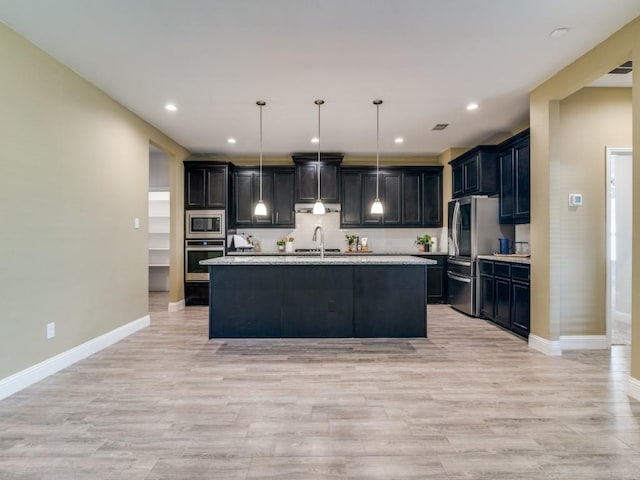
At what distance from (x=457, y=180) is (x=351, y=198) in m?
1.88

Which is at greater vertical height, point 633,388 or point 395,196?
point 395,196

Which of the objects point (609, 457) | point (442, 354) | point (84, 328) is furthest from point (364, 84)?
point (84, 328)

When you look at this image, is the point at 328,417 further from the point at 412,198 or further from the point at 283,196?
the point at 412,198

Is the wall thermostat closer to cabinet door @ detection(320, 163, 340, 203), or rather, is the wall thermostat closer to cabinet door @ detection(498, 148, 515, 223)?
cabinet door @ detection(498, 148, 515, 223)

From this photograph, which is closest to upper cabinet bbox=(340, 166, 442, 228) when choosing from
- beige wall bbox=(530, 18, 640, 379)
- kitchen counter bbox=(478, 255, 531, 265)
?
kitchen counter bbox=(478, 255, 531, 265)

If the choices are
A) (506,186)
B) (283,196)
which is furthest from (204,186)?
(506,186)

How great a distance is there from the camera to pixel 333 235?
A: 696 cm

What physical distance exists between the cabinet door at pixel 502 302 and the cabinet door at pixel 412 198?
2335mm

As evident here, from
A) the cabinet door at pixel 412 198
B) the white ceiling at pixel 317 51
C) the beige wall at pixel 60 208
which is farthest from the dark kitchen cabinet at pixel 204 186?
the cabinet door at pixel 412 198

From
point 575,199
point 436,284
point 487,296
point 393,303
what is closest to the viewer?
point 575,199

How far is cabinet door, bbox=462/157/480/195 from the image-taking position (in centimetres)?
518

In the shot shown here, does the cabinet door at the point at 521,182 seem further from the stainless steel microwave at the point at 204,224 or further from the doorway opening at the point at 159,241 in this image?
the doorway opening at the point at 159,241

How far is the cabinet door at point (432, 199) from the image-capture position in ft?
21.9

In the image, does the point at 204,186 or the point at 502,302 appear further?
the point at 204,186
